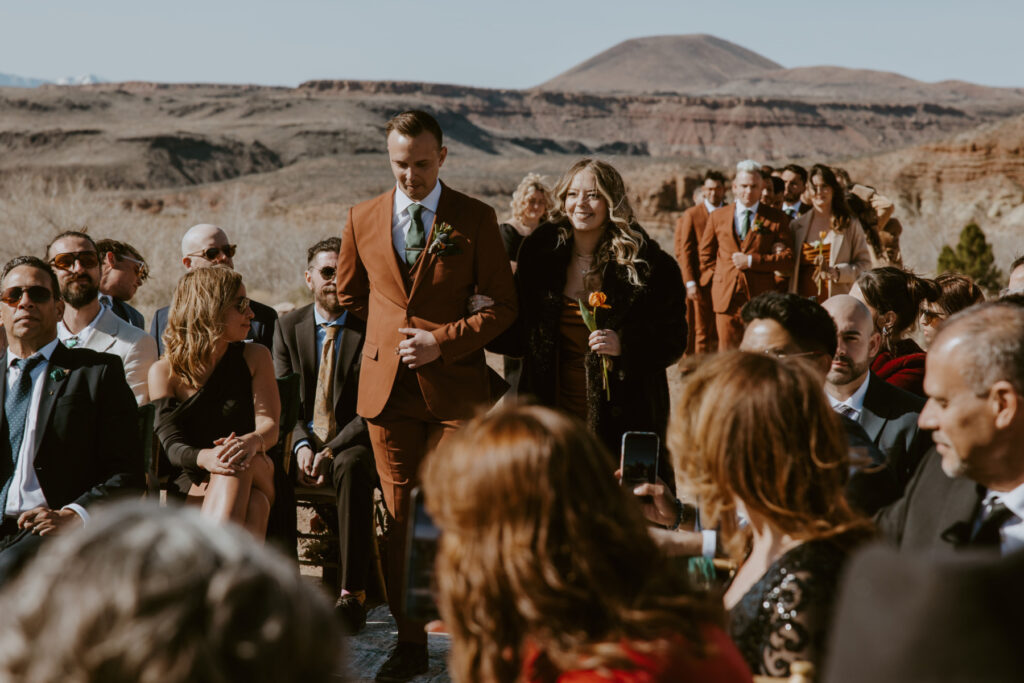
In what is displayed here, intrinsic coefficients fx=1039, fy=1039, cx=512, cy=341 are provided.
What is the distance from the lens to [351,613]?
4504mm

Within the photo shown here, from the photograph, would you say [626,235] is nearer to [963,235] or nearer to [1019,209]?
[963,235]

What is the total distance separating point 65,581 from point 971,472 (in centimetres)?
209

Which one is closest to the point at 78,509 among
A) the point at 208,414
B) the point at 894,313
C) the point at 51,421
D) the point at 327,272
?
the point at 51,421

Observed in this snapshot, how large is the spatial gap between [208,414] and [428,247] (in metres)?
1.14

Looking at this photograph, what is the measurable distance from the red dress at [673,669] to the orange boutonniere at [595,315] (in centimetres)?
271

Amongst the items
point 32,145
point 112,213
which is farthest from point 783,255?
point 32,145

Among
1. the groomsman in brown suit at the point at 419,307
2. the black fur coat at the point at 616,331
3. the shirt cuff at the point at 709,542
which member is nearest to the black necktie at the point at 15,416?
the groomsman in brown suit at the point at 419,307

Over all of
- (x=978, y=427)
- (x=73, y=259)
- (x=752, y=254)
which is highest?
(x=73, y=259)

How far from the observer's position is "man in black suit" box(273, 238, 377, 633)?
4605 millimetres

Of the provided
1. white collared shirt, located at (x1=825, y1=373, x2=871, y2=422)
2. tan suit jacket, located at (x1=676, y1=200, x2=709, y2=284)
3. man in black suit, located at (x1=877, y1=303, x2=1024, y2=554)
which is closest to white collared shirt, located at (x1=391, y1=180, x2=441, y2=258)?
white collared shirt, located at (x1=825, y1=373, x2=871, y2=422)

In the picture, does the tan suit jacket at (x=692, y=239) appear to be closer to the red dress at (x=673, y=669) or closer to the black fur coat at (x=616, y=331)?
the black fur coat at (x=616, y=331)

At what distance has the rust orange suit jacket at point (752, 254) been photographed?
813 cm

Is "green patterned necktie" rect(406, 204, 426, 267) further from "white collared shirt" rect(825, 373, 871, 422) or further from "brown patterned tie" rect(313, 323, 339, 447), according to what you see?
"white collared shirt" rect(825, 373, 871, 422)

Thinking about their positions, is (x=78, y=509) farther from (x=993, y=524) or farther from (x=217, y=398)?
(x=993, y=524)
